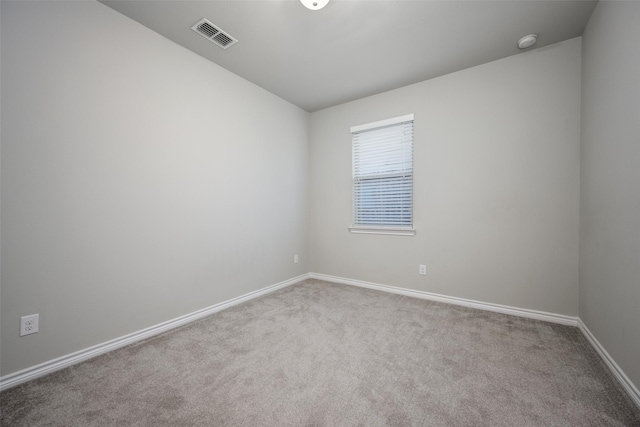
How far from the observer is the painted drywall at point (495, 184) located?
90.2 inches

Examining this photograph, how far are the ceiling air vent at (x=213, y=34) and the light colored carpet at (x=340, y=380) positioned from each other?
104 inches

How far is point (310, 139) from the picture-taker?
399 cm

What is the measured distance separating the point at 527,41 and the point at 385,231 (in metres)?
2.32

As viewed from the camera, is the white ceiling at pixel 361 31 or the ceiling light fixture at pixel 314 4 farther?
the white ceiling at pixel 361 31

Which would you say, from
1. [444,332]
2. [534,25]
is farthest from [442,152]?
[444,332]

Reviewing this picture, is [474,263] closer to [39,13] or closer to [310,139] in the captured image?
[310,139]

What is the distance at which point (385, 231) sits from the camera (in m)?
3.29

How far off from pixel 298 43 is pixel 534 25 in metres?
2.02

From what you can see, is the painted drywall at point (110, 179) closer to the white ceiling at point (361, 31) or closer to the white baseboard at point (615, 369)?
the white ceiling at point (361, 31)

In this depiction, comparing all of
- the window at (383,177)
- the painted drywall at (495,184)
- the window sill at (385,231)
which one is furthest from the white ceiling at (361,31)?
the window sill at (385,231)

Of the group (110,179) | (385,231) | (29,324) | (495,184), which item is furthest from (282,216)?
(495,184)

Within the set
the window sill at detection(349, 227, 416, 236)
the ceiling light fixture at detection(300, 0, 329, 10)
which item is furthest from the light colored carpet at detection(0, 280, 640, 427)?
the ceiling light fixture at detection(300, 0, 329, 10)

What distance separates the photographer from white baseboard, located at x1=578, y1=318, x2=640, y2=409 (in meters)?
1.33

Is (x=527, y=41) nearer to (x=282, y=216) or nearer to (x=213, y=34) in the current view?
(x=213, y=34)
